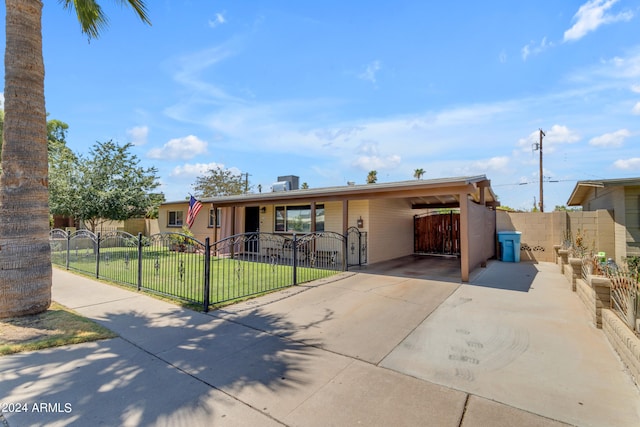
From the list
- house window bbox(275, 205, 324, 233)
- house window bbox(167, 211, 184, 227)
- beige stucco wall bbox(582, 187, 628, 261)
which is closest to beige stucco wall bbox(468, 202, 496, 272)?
beige stucco wall bbox(582, 187, 628, 261)

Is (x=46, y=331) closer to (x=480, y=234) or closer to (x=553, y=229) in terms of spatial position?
(x=480, y=234)

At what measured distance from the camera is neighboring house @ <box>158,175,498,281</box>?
8211 millimetres

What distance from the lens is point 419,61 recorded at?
8938 mm

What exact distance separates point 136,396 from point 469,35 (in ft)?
33.2

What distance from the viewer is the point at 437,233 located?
14.9 meters

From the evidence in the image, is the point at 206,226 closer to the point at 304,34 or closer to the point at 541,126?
the point at 304,34

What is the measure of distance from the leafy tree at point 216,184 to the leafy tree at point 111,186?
18.5 m

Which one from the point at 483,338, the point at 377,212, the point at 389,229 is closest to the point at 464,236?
the point at 377,212

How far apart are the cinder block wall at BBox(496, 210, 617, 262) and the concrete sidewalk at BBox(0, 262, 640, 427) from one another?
6313 mm

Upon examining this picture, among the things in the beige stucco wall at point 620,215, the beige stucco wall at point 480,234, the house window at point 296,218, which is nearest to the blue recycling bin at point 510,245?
the beige stucco wall at point 480,234

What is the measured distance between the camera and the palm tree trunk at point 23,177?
4625mm

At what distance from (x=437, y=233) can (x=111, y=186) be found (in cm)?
1646

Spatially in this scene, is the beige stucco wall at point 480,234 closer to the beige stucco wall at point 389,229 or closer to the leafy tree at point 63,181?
the beige stucco wall at point 389,229

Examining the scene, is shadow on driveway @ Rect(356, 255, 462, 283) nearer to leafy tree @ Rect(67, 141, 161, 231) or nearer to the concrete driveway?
the concrete driveway
